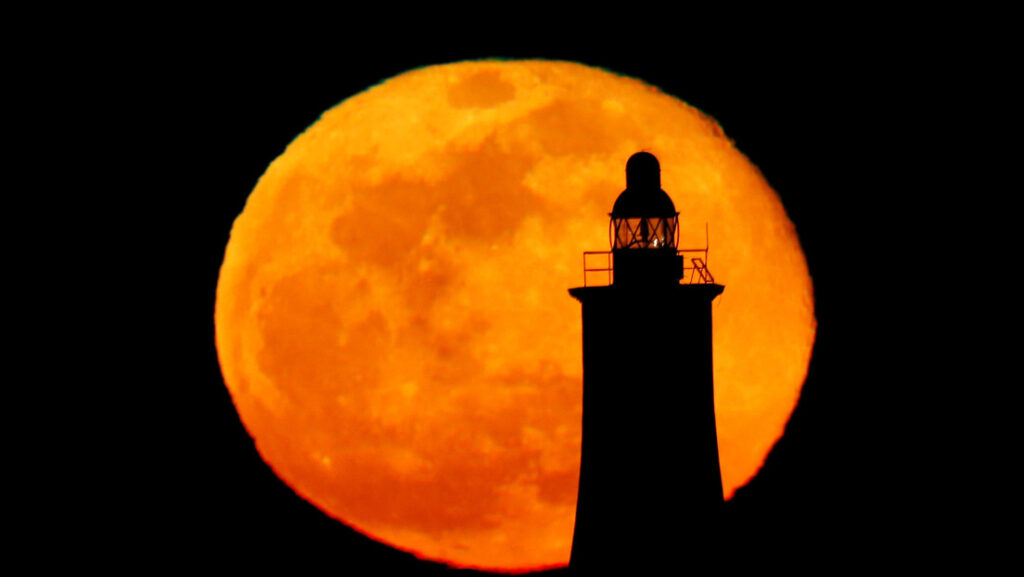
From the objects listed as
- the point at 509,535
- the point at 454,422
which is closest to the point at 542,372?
the point at 454,422

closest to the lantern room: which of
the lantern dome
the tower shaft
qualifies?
the lantern dome

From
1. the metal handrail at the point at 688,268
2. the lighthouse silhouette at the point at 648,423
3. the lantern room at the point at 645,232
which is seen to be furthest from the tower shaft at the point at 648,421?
the metal handrail at the point at 688,268

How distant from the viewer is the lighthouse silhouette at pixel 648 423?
8.18 metres

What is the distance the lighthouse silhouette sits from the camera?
8180 millimetres

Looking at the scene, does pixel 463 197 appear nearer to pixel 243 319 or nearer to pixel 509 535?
pixel 243 319

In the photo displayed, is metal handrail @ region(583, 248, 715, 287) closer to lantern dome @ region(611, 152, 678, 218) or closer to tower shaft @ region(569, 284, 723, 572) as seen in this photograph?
lantern dome @ region(611, 152, 678, 218)

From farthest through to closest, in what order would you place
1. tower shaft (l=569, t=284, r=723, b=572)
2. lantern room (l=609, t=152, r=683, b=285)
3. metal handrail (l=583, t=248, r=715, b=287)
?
metal handrail (l=583, t=248, r=715, b=287) → lantern room (l=609, t=152, r=683, b=285) → tower shaft (l=569, t=284, r=723, b=572)

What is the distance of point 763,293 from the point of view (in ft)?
32.4

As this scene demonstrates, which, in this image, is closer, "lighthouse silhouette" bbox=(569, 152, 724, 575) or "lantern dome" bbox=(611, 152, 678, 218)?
"lighthouse silhouette" bbox=(569, 152, 724, 575)

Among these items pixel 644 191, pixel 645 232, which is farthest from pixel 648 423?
pixel 644 191

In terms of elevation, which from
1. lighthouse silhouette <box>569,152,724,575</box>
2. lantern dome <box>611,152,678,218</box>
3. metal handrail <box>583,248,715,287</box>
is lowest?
lighthouse silhouette <box>569,152,724,575</box>

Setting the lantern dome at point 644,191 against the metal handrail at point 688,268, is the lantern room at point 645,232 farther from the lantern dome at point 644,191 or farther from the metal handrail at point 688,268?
the metal handrail at point 688,268

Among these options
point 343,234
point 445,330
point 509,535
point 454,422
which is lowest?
point 509,535

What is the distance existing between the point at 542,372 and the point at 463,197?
61.0 inches
